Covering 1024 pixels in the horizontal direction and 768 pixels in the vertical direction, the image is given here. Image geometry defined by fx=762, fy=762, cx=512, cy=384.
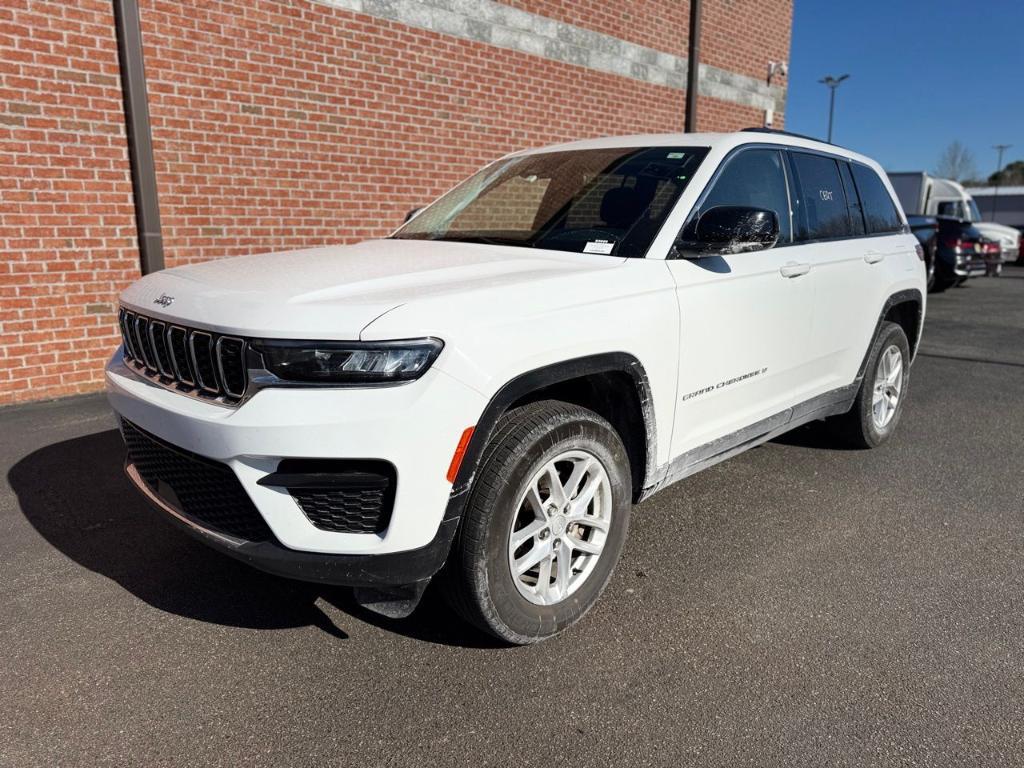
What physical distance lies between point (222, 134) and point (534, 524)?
212 inches

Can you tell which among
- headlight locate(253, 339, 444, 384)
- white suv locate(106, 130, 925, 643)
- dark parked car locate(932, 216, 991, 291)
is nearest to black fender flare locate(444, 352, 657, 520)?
white suv locate(106, 130, 925, 643)

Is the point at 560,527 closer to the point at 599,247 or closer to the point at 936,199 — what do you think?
the point at 599,247

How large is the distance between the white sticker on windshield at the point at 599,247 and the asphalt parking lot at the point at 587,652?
1.37m

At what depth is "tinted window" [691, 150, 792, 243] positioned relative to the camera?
342 centimetres

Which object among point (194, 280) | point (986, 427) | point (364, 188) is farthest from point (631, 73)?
point (194, 280)

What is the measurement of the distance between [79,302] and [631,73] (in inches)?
298

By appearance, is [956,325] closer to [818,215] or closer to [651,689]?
[818,215]

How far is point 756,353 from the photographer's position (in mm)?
3508

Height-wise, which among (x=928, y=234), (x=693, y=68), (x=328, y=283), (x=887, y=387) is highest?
(x=693, y=68)

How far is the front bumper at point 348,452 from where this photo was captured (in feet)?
7.07

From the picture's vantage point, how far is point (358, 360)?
86.2 inches

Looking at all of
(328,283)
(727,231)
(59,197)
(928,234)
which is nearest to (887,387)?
(727,231)

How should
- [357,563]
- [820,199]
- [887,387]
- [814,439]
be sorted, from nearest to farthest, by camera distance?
[357,563]
[820,199]
[887,387]
[814,439]

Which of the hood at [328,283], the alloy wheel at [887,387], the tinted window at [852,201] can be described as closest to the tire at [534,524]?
the hood at [328,283]
